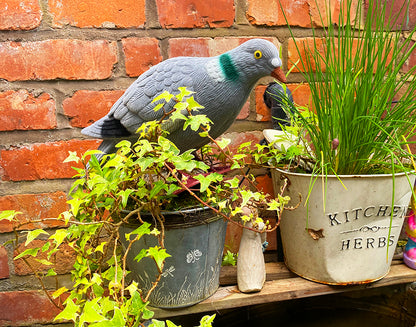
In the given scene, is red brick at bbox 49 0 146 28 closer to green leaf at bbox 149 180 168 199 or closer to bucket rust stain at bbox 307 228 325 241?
green leaf at bbox 149 180 168 199

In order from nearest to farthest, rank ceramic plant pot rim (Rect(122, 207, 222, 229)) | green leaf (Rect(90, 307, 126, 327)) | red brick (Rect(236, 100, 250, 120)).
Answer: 1. green leaf (Rect(90, 307, 126, 327))
2. ceramic plant pot rim (Rect(122, 207, 222, 229))
3. red brick (Rect(236, 100, 250, 120))

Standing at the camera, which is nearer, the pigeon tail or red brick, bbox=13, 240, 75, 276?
the pigeon tail

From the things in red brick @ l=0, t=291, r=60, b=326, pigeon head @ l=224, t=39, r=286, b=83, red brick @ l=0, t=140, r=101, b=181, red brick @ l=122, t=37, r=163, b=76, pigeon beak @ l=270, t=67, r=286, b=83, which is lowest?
red brick @ l=0, t=291, r=60, b=326

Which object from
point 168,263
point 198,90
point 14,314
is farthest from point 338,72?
point 14,314

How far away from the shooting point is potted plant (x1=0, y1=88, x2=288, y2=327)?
45 centimetres

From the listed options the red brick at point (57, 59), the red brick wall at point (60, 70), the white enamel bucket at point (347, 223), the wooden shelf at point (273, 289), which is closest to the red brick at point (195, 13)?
Answer: the red brick wall at point (60, 70)

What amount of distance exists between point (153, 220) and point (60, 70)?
448 mm

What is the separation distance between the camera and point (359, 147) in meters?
0.59

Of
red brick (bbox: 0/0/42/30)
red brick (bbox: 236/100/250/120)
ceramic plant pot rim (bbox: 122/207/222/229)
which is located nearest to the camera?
ceramic plant pot rim (bbox: 122/207/222/229)

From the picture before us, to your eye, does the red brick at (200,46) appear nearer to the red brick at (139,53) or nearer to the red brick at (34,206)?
the red brick at (139,53)

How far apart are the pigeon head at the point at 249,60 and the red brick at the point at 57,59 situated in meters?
0.34

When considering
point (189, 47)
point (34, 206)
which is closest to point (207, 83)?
point (189, 47)

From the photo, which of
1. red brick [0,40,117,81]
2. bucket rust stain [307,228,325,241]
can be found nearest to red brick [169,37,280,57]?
red brick [0,40,117,81]

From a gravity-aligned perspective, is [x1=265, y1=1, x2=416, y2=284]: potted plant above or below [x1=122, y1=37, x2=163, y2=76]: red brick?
below
